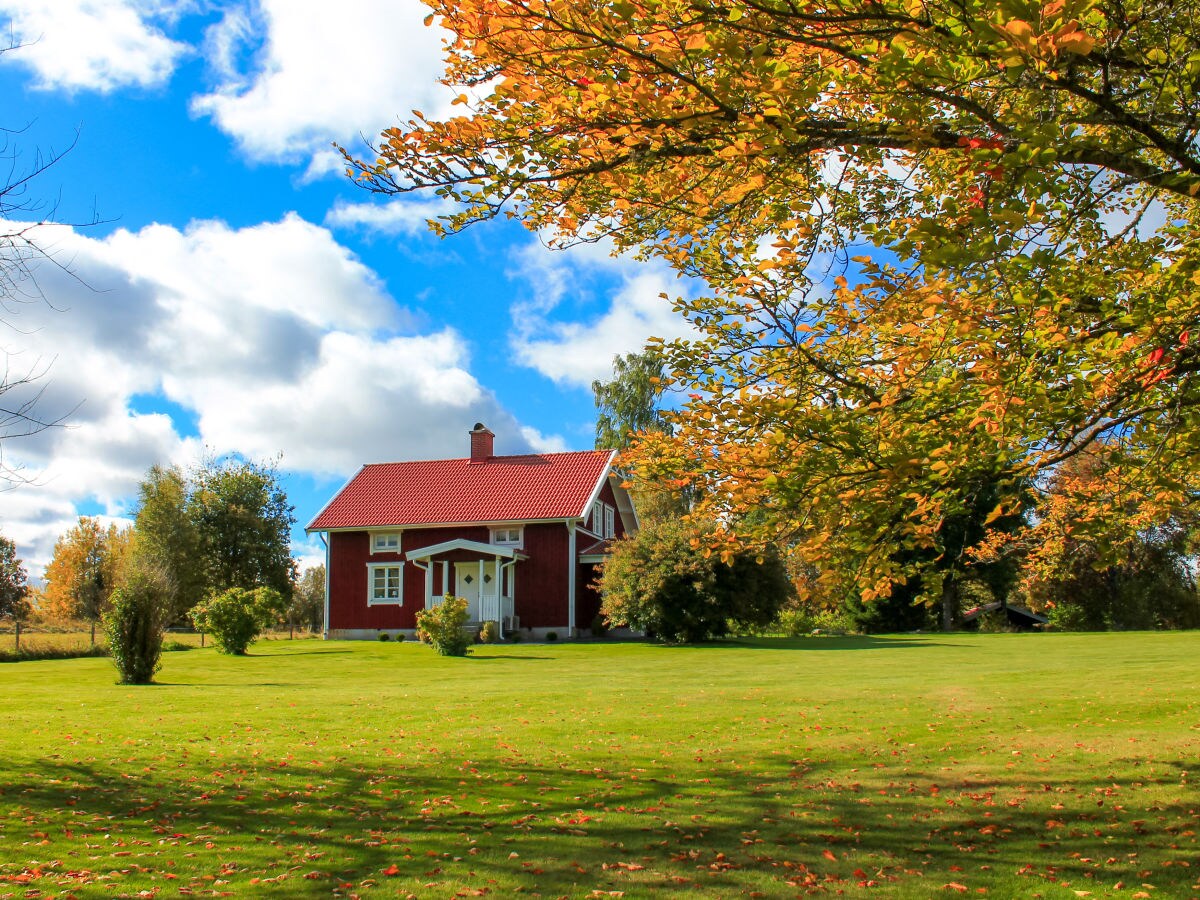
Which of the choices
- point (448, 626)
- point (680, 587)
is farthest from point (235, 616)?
point (680, 587)

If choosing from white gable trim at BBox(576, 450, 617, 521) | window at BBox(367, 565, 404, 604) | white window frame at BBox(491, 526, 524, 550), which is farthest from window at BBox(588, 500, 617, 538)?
window at BBox(367, 565, 404, 604)

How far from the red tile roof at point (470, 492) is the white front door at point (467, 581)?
65.9 inches

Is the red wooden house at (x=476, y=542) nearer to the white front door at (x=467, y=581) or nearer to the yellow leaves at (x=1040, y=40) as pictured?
the white front door at (x=467, y=581)

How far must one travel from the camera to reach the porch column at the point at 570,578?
3300 cm

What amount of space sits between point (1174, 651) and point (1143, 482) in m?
18.5

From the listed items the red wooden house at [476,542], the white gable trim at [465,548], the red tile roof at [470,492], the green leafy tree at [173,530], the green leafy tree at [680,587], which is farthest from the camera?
the green leafy tree at [173,530]

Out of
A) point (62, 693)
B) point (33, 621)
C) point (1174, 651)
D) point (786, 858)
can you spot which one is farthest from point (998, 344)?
point (33, 621)

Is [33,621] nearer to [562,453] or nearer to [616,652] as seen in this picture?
[562,453]

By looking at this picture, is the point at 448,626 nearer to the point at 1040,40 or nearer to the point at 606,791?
the point at 606,791

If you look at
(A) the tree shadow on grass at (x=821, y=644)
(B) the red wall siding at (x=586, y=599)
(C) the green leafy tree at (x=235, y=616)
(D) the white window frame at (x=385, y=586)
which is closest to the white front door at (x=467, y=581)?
(D) the white window frame at (x=385, y=586)

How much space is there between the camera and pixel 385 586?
115ft

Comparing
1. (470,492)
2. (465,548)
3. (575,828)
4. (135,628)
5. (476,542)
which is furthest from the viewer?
(470,492)

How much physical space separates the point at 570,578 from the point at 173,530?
2783cm

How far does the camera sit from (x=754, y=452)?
24.5 feet
